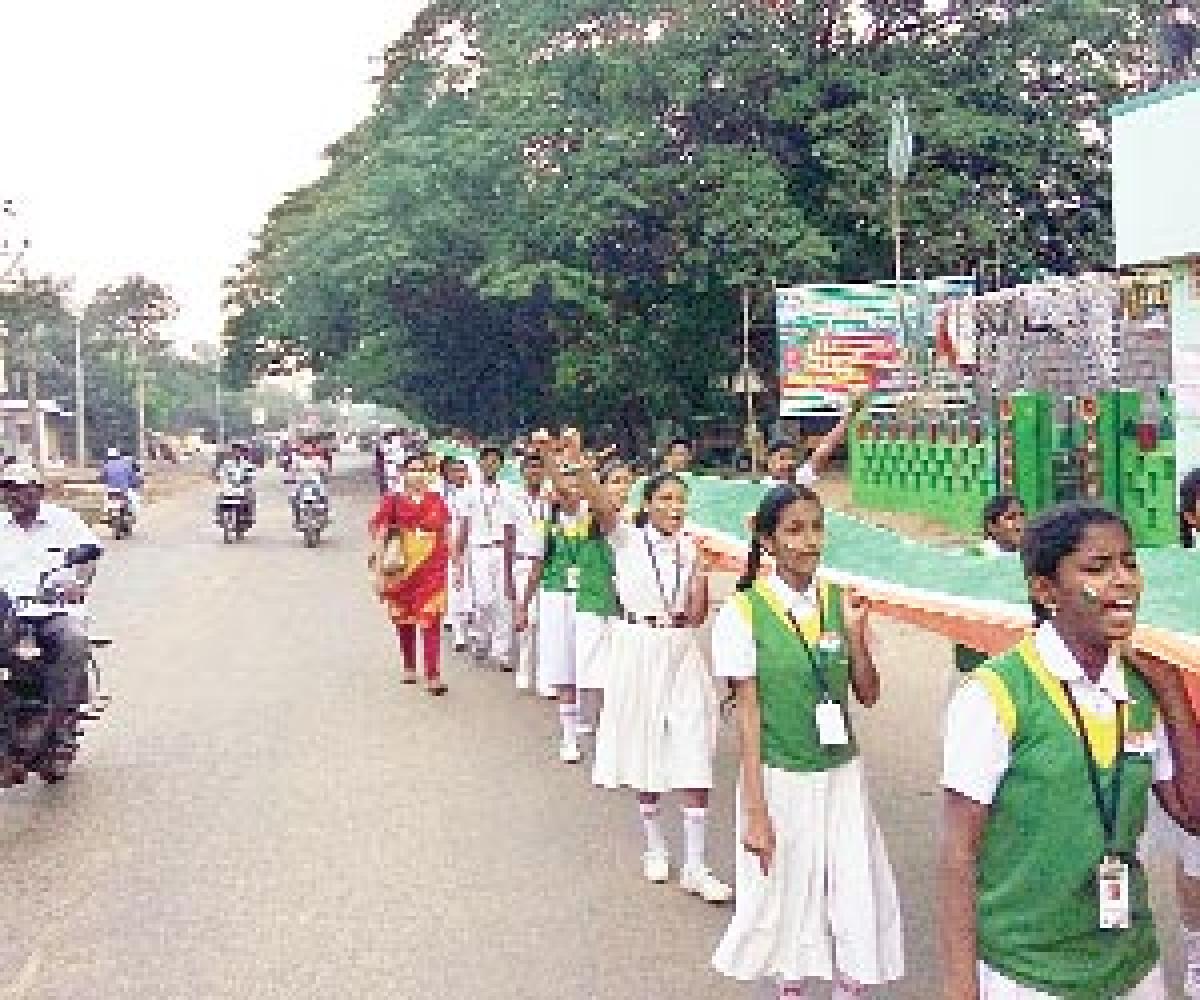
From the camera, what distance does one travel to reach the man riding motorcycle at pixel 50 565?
8.13 metres

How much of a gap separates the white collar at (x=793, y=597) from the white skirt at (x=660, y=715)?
80.9 inches

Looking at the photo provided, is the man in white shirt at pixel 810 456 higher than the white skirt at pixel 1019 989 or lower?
higher

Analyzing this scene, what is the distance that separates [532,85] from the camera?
30.7 meters

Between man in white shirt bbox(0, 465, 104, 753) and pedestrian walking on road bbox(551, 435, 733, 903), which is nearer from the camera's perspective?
pedestrian walking on road bbox(551, 435, 733, 903)

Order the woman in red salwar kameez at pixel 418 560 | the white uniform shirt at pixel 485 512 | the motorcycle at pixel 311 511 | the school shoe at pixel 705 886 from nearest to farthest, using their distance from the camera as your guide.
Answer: the school shoe at pixel 705 886 < the woman in red salwar kameez at pixel 418 560 < the white uniform shirt at pixel 485 512 < the motorcycle at pixel 311 511

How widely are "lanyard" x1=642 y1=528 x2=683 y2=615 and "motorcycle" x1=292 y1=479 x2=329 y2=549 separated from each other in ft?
62.5

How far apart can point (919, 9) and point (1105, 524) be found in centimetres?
2989

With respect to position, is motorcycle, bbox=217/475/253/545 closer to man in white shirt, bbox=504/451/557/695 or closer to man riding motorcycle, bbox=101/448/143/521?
man riding motorcycle, bbox=101/448/143/521

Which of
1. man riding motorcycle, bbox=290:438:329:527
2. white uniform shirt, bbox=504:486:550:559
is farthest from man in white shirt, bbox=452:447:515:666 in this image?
man riding motorcycle, bbox=290:438:329:527

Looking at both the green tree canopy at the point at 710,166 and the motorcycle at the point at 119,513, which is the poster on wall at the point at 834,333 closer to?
the green tree canopy at the point at 710,166

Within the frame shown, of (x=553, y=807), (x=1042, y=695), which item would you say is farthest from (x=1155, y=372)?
(x=1042, y=695)

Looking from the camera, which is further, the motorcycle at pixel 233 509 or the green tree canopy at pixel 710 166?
the green tree canopy at pixel 710 166

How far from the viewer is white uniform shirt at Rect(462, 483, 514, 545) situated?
12.4 metres

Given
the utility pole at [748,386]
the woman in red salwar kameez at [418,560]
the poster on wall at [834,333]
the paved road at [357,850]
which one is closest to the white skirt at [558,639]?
the paved road at [357,850]
